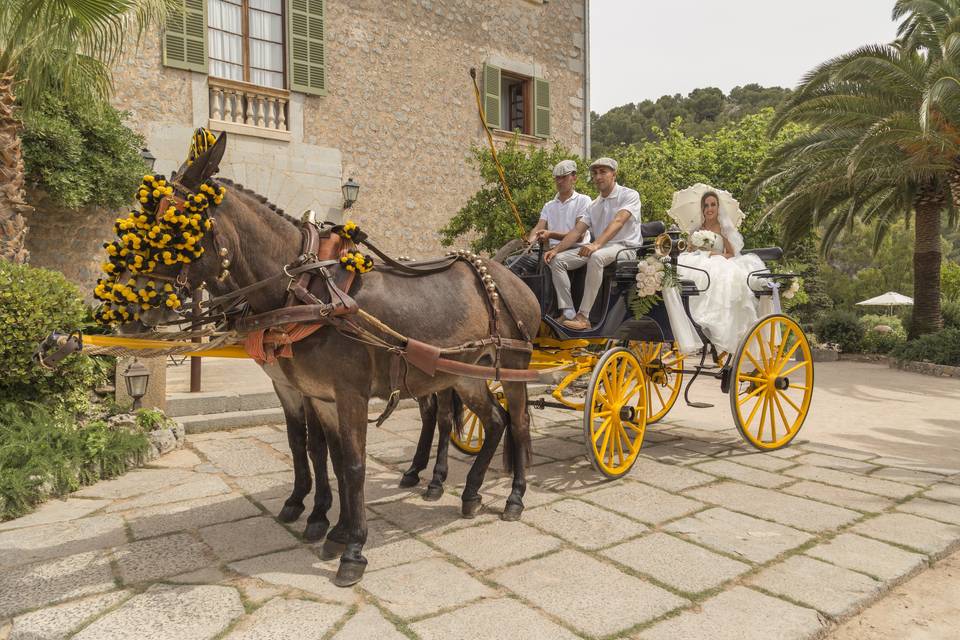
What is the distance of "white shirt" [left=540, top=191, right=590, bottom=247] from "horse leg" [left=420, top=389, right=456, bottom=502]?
154cm

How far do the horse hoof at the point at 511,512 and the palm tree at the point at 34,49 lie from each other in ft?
16.0

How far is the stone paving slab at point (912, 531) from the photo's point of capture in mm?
3379

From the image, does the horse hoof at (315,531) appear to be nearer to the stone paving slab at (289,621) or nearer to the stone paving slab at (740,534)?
the stone paving slab at (289,621)

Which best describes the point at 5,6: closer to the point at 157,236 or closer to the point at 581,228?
the point at 157,236

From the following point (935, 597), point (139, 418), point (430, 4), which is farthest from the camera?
point (430, 4)

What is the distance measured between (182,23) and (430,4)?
4.56m

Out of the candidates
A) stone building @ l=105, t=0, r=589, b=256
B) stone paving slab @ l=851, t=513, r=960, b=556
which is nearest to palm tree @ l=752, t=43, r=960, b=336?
stone building @ l=105, t=0, r=589, b=256

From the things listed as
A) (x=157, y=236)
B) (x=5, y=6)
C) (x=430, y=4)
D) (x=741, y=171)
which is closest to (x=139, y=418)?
(x=157, y=236)

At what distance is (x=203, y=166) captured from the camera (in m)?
2.70

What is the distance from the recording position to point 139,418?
541 cm

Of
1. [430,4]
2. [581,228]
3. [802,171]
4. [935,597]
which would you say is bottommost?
[935,597]

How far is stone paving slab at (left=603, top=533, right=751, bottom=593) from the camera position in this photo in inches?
117

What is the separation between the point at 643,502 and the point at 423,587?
1.75 meters

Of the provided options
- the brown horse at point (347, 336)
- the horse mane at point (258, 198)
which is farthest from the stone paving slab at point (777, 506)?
the horse mane at point (258, 198)
